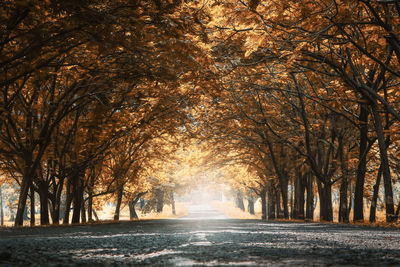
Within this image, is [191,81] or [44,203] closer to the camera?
[191,81]

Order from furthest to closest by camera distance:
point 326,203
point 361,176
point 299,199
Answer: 1. point 299,199
2. point 326,203
3. point 361,176

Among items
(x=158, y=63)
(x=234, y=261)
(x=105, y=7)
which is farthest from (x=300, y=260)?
(x=158, y=63)

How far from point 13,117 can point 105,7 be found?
8029 millimetres

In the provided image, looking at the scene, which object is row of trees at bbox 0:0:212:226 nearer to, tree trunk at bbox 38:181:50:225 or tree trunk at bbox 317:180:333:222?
tree trunk at bbox 38:181:50:225

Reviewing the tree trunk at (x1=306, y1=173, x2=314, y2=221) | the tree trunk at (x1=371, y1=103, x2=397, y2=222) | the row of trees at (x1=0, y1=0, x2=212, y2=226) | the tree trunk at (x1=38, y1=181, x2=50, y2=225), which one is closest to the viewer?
Result: the row of trees at (x1=0, y1=0, x2=212, y2=226)

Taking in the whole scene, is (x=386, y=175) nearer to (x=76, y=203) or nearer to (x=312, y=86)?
(x=312, y=86)

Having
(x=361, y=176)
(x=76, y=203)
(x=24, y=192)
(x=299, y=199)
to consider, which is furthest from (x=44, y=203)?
(x=299, y=199)

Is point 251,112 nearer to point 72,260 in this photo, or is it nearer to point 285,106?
point 285,106

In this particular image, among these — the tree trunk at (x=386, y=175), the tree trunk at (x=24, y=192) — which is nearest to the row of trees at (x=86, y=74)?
the tree trunk at (x=24, y=192)

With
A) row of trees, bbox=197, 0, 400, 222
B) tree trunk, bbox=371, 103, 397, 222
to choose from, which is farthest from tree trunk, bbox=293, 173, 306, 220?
tree trunk, bbox=371, 103, 397, 222

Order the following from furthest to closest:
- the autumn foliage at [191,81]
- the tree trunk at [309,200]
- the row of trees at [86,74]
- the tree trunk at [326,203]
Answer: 1. the tree trunk at [309,200]
2. the tree trunk at [326,203]
3. the autumn foliage at [191,81]
4. the row of trees at [86,74]

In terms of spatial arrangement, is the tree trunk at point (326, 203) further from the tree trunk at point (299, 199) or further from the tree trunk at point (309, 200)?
the tree trunk at point (299, 199)

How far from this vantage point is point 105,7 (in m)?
6.90

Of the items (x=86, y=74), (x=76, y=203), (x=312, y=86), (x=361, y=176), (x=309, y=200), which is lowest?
(x=309, y=200)
